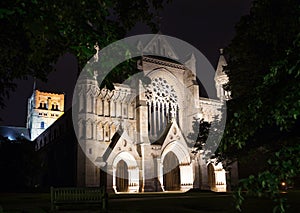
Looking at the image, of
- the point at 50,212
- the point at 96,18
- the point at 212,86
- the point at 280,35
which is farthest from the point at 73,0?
the point at 212,86

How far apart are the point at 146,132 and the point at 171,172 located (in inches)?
251

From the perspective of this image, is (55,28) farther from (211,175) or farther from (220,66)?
(220,66)

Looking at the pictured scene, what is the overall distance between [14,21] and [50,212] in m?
9.77

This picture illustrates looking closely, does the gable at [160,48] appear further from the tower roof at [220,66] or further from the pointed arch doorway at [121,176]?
the pointed arch doorway at [121,176]

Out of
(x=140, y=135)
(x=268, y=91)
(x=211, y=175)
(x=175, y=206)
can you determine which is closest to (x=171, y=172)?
(x=211, y=175)

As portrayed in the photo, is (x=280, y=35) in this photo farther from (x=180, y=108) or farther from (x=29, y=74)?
(x=180, y=108)

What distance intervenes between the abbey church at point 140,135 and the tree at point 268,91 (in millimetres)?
15625

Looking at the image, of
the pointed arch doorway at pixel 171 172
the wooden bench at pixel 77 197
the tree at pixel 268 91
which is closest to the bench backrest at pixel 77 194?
the wooden bench at pixel 77 197

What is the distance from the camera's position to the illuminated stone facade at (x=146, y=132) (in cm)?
3625

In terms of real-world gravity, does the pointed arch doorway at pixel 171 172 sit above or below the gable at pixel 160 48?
below

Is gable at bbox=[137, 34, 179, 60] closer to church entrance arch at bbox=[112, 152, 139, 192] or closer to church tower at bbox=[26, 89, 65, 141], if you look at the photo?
church entrance arch at bbox=[112, 152, 139, 192]

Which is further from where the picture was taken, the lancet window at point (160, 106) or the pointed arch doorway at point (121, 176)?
the lancet window at point (160, 106)

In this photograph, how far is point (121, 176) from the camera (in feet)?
126

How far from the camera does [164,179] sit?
41.2 meters
